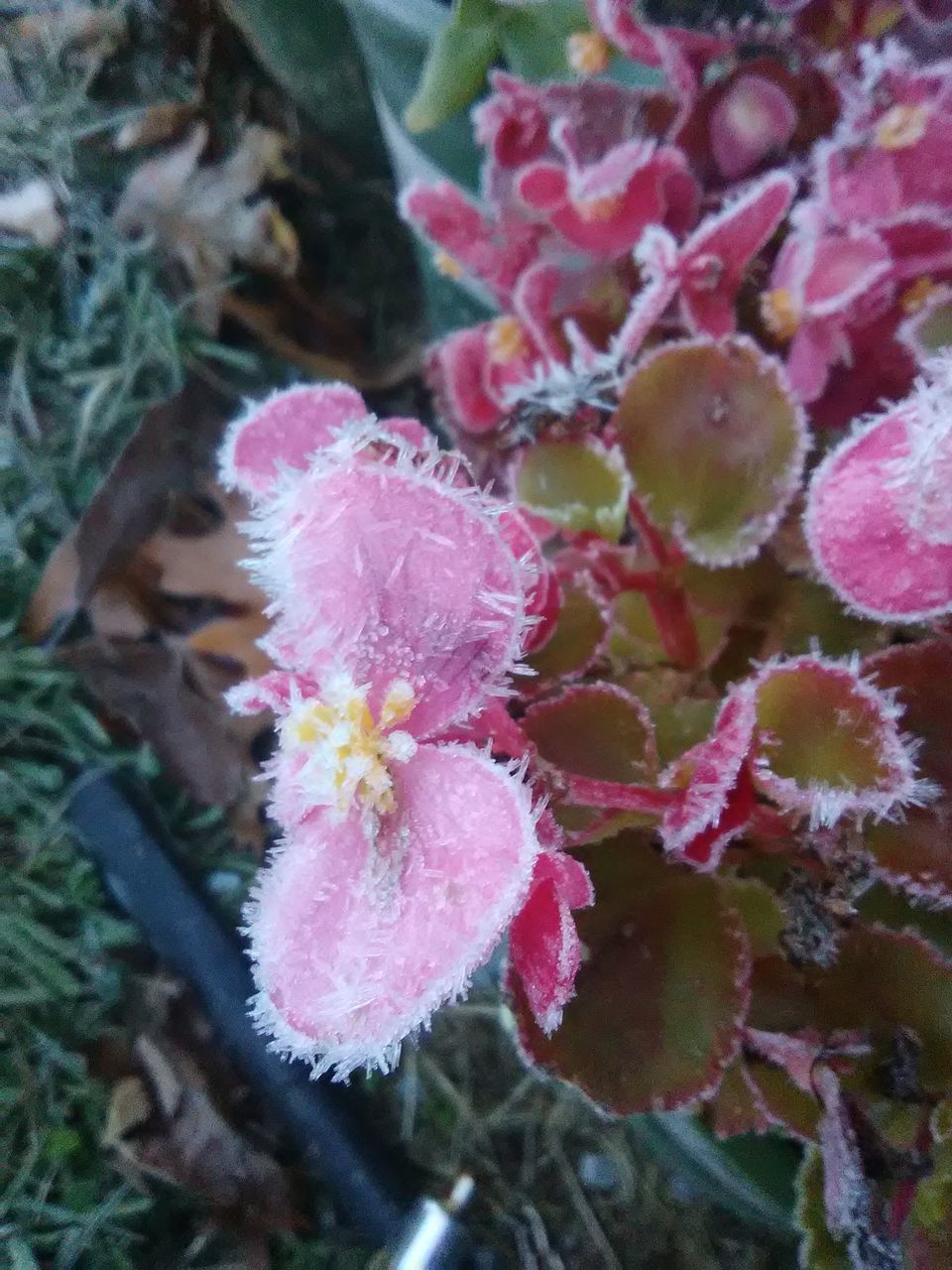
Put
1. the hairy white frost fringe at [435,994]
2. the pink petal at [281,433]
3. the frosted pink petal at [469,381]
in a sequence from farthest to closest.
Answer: the frosted pink petal at [469,381], the pink petal at [281,433], the hairy white frost fringe at [435,994]

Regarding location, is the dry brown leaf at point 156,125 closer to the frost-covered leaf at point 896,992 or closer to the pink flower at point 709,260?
the pink flower at point 709,260

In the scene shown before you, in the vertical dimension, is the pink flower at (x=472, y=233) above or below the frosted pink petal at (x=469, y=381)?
above

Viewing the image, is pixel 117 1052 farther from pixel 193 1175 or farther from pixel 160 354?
pixel 160 354

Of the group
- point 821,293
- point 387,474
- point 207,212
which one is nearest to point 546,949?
point 387,474

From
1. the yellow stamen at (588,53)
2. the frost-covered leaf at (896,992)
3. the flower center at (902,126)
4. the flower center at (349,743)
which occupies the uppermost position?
the yellow stamen at (588,53)

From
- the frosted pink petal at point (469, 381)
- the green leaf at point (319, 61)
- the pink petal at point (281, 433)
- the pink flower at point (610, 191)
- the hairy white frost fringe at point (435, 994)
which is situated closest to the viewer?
the hairy white frost fringe at point (435, 994)

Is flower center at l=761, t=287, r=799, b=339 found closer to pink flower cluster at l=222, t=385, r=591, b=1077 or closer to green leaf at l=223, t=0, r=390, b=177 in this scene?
pink flower cluster at l=222, t=385, r=591, b=1077

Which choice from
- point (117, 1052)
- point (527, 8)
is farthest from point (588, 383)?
point (117, 1052)

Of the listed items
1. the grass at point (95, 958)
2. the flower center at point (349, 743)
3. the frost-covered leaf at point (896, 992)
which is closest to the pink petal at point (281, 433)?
the flower center at point (349, 743)
